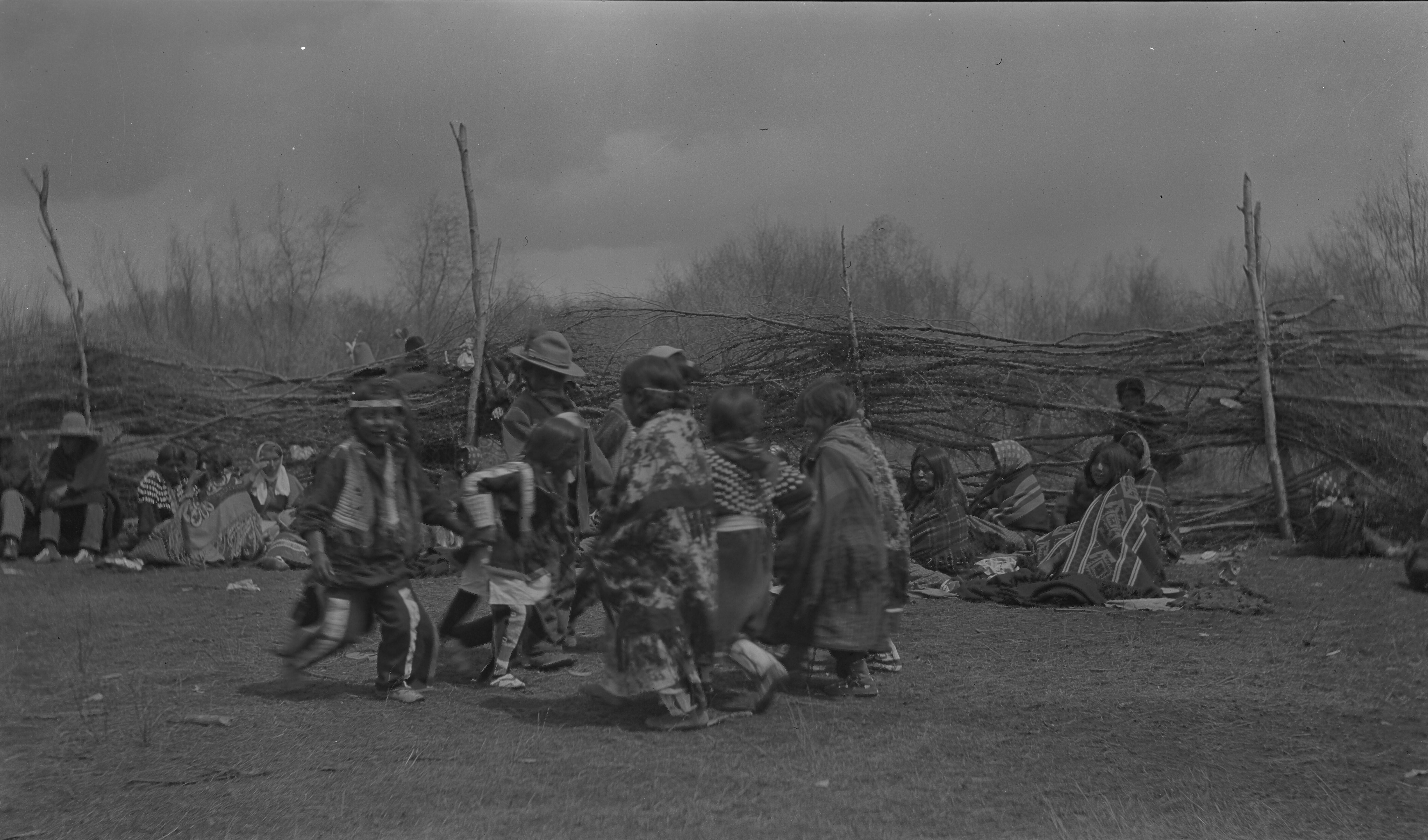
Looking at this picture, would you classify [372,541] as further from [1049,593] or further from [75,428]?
[75,428]

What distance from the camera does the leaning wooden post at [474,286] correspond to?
37.1 feet

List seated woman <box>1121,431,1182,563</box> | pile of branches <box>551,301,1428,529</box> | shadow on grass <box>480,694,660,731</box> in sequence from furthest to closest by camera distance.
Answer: pile of branches <box>551,301,1428,529</box> → seated woman <box>1121,431,1182,563</box> → shadow on grass <box>480,694,660,731</box>

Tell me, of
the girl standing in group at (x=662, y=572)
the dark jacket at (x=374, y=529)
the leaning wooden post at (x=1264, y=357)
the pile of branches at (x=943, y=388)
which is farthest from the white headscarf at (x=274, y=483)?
the leaning wooden post at (x=1264, y=357)

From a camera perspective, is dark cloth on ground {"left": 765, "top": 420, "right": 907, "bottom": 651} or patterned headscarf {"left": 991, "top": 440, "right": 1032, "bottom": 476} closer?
dark cloth on ground {"left": 765, "top": 420, "right": 907, "bottom": 651}

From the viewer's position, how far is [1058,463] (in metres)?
11.6

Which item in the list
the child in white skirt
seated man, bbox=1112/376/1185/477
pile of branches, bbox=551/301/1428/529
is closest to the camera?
the child in white skirt

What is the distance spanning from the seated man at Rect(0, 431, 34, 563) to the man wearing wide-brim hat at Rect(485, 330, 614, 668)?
6.92 m

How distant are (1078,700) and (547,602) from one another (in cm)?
254

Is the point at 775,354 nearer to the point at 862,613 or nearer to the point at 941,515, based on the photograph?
the point at 941,515

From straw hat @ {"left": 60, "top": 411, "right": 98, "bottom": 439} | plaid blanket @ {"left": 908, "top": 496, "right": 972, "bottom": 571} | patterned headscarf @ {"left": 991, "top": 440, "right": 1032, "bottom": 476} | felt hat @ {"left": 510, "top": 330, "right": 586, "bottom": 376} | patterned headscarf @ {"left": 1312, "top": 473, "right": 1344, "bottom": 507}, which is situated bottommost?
plaid blanket @ {"left": 908, "top": 496, "right": 972, "bottom": 571}

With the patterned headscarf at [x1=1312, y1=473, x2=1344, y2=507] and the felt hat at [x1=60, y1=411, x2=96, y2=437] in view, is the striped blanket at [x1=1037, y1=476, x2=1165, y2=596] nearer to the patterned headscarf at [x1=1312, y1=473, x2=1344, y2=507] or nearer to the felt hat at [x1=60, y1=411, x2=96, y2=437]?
the patterned headscarf at [x1=1312, y1=473, x2=1344, y2=507]

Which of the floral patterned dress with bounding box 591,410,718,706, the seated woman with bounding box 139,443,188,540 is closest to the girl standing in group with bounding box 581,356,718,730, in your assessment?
the floral patterned dress with bounding box 591,410,718,706

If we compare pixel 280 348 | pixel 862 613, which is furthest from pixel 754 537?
pixel 280 348

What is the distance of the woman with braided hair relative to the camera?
205 inches
